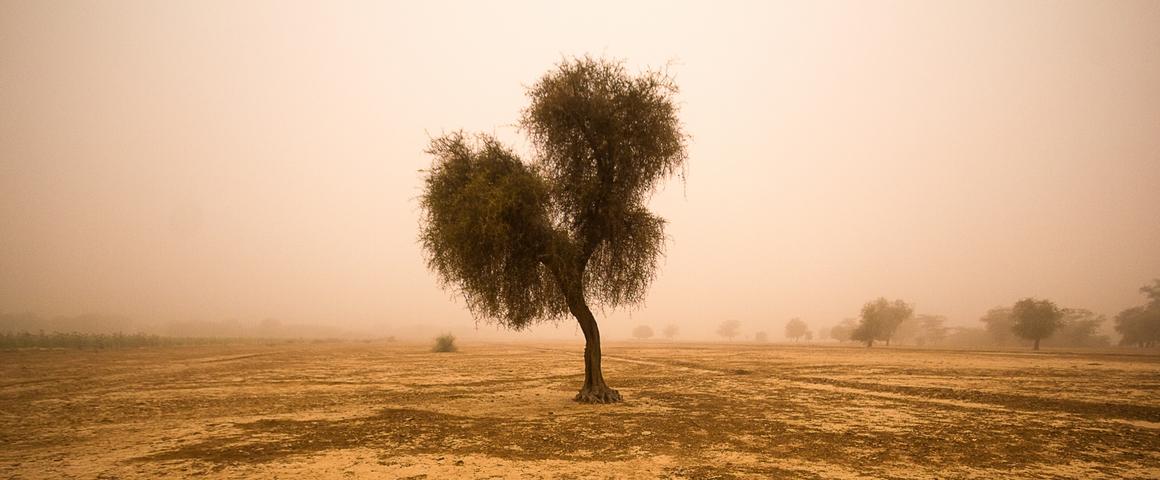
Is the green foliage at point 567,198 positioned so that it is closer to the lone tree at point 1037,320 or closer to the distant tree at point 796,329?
the lone tree at point 1037,320

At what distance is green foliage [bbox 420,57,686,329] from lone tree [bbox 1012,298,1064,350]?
69.0m

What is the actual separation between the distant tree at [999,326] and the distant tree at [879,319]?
3828cm

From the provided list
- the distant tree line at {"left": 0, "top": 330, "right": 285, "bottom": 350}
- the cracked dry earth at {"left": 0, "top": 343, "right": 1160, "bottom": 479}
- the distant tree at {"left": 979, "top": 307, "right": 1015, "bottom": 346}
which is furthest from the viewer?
the distant tree at {"left": 979, "top": 307, "right": 1015, "bottom": 346}

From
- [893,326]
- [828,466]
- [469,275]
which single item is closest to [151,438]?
[469,275]

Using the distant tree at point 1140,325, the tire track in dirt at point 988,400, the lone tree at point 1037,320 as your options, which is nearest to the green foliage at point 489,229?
the tire track in dirt at point 988,400

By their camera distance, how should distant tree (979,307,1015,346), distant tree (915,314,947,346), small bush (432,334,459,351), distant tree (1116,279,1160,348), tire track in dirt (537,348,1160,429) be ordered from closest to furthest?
tire track in dirt (537,348,1160,429)
small bush (432,334,459,351)
distant tree (1116,279,1160,348)
distant tree (979,307,1015,346)
distant tree (915,314,947,346)

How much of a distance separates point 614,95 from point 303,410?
14.3 meters

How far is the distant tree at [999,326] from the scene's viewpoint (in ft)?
325

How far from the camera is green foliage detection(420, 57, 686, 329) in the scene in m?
14.9

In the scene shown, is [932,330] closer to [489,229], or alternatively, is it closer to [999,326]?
[999,326]

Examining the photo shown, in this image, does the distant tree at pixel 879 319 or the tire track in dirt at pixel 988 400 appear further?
the distant tree at pixel 879 319

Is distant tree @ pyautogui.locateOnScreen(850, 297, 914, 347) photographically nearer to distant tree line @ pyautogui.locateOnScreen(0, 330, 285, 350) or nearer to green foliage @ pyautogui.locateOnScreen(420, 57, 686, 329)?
green foliage @ pyautogui.locateOnScreen(420, 57, 686, 329)

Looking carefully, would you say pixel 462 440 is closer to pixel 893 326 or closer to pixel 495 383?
pixel 495 383

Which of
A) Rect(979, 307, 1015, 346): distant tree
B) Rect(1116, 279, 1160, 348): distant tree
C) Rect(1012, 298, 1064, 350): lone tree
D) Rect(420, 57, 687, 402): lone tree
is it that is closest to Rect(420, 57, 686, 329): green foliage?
Rect(420, 57, 687, 402): lone tree
